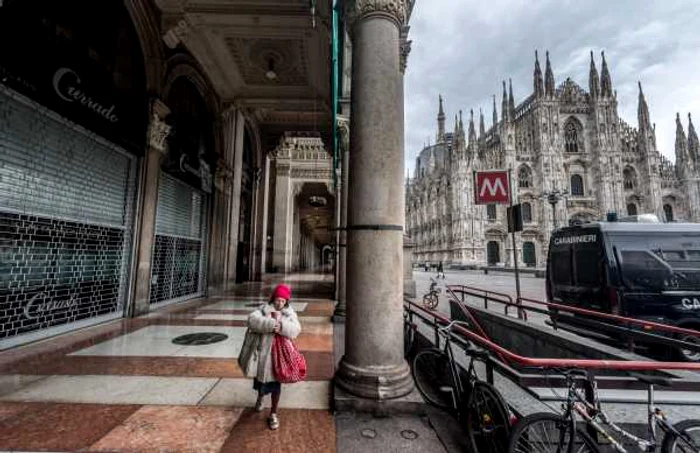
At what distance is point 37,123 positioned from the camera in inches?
215

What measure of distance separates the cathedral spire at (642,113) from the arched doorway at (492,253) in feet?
97.7

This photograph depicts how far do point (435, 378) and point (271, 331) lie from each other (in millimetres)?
2058

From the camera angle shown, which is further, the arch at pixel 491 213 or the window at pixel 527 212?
the arch at pixel 491 213

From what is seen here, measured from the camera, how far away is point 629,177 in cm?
Answer: 4891

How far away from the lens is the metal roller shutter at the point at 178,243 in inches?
353

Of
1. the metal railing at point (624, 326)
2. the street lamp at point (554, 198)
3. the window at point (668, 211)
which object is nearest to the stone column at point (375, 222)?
the metal railing at point (624, 326)

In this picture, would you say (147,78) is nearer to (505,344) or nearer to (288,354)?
(288,354)

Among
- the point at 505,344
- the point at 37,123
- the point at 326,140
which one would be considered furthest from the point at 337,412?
the point at 326,140

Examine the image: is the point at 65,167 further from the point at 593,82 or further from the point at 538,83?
the point at 593,82

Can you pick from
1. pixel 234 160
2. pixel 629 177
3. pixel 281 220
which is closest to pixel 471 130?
pixel 629 177

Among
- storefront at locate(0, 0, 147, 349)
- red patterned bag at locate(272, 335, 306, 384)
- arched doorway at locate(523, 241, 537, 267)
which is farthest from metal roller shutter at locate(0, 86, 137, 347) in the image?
arched doorway at locate(523, 241, 537, 267)

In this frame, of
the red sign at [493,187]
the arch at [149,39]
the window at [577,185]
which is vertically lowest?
the red sign at [493,187]

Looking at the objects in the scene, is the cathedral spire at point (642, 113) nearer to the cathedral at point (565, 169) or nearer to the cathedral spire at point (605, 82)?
the cathedral at point (565, 169)

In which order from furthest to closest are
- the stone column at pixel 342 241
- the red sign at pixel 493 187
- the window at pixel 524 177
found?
the window at pixel 524 177 < the stone column at pixel 342 241 < the red sign at pixel 493 187
